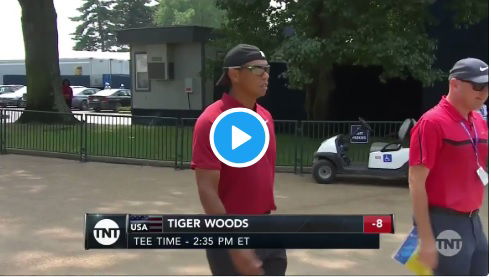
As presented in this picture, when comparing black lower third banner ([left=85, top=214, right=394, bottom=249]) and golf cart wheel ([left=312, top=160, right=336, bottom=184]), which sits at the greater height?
black lower third banner ([left=85, top=214, right=394, bottom=249])

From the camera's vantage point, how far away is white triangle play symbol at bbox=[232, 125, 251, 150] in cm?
302

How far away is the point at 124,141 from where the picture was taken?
13078mm

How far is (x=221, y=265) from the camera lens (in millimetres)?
3273

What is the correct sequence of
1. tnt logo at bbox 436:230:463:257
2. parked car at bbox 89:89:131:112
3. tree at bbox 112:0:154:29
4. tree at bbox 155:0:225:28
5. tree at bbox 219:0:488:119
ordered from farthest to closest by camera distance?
tree at bbox 112:0:154:29
tree at bbox 155:0:225:28
parked car at bbox 89:89:131:112
tree at bbox 219:0:488:119
tnt logo at bbox 436:230:463:257

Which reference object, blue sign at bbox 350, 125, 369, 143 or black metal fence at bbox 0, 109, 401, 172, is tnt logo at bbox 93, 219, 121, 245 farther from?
black metal fence at bbox 0, 109, 401, 172

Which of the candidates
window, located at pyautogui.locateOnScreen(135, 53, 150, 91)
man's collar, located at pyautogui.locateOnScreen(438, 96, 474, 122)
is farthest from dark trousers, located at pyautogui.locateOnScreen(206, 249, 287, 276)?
window, located at pyautogui.locateOnScreen(135, 53, 150, 91)

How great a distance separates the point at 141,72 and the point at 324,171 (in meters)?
14.2

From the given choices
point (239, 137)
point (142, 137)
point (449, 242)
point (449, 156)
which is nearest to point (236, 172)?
point (239, 137)

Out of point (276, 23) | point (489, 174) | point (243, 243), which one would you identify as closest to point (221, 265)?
point (243, 243)

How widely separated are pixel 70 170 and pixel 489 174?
379 inches

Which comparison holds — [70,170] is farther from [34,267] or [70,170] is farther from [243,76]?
[243,76]

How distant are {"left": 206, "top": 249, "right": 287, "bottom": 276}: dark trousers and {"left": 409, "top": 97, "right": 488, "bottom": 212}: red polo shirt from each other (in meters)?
0.90

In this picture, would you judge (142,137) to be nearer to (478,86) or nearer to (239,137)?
(239,137)

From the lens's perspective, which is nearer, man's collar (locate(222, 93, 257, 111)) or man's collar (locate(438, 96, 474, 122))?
man's collar (locate(222, 93, 257, 111))
